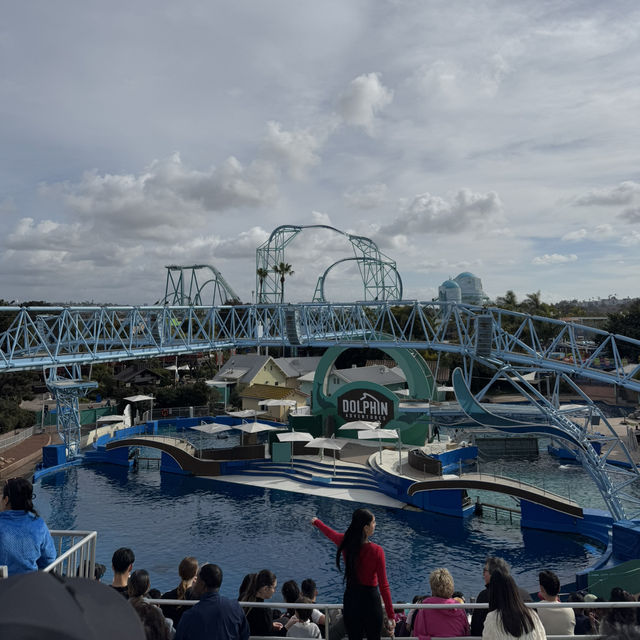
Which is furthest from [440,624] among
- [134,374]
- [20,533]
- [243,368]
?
[134,374]

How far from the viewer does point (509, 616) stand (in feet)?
13.5

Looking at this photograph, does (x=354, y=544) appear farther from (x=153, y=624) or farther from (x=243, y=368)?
(x=243, y=368)

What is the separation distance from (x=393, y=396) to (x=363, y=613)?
26.0 m

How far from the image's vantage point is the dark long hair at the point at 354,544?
4926 mm

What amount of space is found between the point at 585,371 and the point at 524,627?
18.4 meters

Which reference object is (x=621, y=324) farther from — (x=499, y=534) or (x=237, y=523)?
(x=237, y=523)

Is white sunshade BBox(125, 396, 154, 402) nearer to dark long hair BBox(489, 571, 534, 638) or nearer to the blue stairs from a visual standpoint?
the blue stairs

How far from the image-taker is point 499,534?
2011 cm

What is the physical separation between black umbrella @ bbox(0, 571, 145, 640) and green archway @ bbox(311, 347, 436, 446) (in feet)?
94.9

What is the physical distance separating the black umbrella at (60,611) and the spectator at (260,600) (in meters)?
4.65

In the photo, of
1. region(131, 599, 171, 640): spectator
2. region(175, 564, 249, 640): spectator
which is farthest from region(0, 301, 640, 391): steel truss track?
region(131, 599, 171, 640): spectator

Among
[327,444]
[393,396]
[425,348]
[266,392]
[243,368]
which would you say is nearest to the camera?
[327,444]

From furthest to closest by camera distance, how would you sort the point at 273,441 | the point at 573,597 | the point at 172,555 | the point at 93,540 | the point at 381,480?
the point at 273,441 < the point at 381,480 < the point at 172,555 < the point at 573,597 < the point at 93,540

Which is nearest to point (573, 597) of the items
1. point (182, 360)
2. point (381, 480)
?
point (381, 480)
